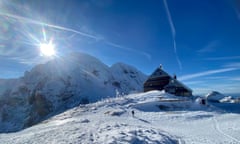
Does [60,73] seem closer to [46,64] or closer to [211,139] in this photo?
[46,64]

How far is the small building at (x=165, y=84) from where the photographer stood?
3959cm

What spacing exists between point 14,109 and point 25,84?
Result: 21492 mm

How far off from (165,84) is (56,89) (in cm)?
9128

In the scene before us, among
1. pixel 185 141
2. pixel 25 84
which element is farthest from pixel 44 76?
pixel 185 141

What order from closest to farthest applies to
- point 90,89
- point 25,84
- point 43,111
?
point 43,111
point 90,89
point 25,84

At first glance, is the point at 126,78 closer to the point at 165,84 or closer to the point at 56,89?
the point at 56,89

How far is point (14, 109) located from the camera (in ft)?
411

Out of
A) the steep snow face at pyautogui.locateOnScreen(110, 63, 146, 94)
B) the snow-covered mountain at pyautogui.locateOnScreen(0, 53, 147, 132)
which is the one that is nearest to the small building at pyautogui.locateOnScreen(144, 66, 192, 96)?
the snow-covered mountain at pyautogui.locateOnScreen(0, 53, 147, 132)

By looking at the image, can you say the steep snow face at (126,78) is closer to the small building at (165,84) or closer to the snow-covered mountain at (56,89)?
the snow-covered mountain at (56,89)

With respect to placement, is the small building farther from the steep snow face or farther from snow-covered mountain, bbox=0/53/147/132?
the steep snow face

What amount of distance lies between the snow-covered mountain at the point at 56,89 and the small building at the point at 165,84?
53.8 meters

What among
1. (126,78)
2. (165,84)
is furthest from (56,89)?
(165,84)

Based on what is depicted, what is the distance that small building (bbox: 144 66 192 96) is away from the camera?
130 ft

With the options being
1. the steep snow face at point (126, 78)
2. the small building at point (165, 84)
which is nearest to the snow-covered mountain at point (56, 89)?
the steep snow face at point (126, 78)
